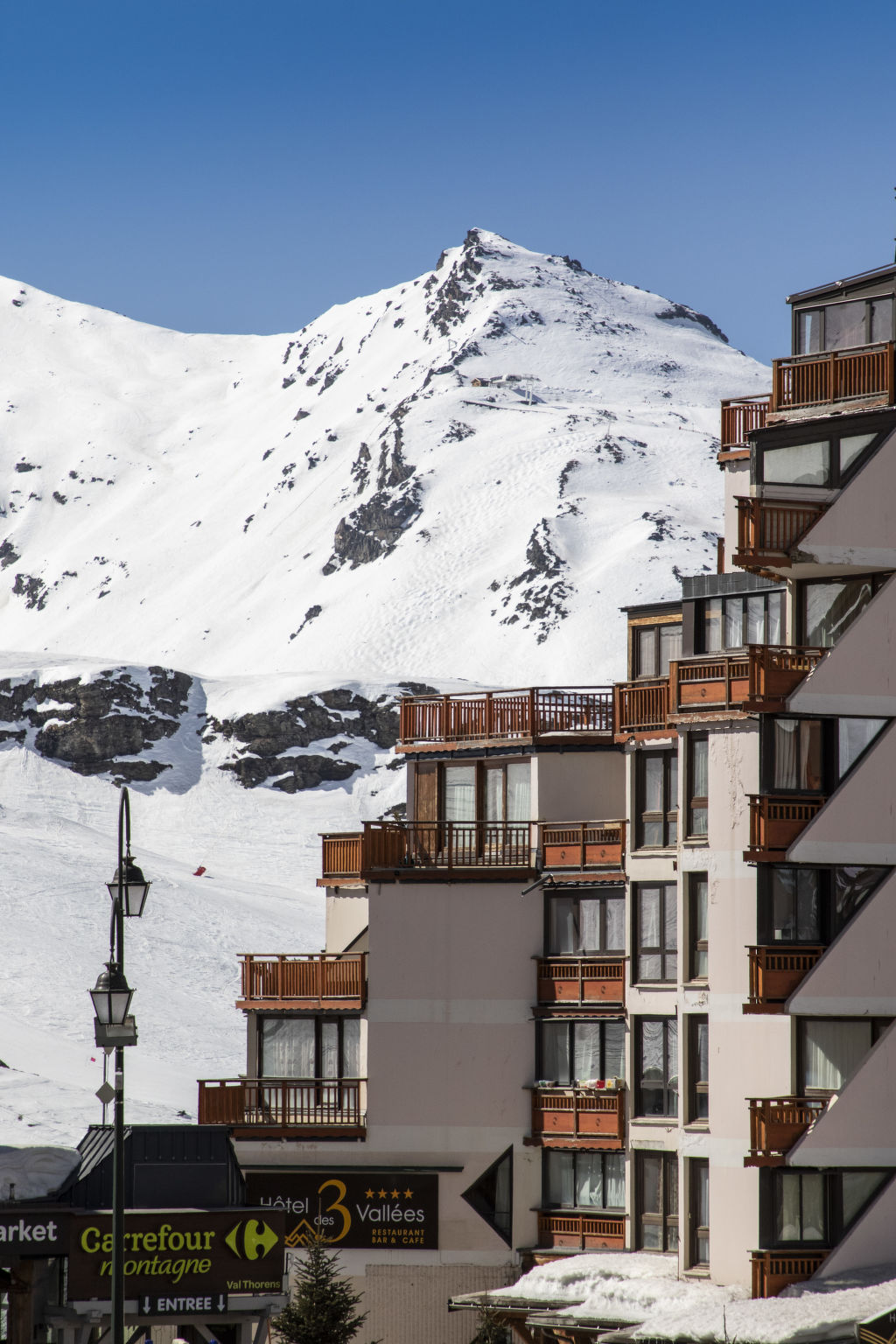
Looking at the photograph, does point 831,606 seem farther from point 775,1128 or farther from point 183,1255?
point 183,1255

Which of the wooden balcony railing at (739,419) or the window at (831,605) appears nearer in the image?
the window at (831,605)

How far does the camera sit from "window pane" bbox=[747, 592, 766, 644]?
37.9m

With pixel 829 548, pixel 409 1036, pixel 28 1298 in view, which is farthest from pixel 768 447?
pixel 28 1298

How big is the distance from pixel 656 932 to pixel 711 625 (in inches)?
220

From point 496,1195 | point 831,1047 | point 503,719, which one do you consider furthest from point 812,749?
point 496,1195

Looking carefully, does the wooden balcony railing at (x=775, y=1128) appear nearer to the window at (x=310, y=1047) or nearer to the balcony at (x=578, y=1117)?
the balcony at (x=578, y=1117)

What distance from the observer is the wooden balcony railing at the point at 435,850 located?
41438mm

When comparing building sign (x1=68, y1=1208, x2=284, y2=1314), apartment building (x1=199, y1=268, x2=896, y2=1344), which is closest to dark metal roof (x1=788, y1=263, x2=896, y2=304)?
apartment building (x1=199, y1=268, x2=896, y2=1344)

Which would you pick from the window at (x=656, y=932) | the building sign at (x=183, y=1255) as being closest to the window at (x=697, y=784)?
the window at (x=656, y=932)

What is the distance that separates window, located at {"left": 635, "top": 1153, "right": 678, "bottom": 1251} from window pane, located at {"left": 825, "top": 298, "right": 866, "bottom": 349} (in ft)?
46.8

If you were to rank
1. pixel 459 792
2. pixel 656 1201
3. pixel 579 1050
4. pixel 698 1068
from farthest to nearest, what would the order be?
pixel 459 792, pixel 579 1050, pixel 656 1201, pixel 698 1068

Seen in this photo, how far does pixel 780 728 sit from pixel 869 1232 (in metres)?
7.94

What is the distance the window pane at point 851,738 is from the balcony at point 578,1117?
7.95 meters

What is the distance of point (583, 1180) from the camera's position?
1567 inches
